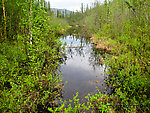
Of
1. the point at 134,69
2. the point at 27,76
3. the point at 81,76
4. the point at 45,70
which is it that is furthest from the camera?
the point at 81,76

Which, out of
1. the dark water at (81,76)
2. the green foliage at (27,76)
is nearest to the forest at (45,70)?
the green foliage at (27,76)

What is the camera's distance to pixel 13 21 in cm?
1102

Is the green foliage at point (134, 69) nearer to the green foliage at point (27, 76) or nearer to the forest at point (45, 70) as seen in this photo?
the forest at point (45, 70)

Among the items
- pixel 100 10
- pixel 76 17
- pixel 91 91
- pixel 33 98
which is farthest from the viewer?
pixel 76 17

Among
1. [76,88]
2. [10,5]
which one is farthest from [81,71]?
[10,5]

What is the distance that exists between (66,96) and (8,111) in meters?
3.57

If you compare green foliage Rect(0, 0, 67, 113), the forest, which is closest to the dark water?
the forest

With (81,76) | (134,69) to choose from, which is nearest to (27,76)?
(81,76)

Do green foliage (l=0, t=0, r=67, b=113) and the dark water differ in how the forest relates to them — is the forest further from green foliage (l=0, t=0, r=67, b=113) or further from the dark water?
the dark water

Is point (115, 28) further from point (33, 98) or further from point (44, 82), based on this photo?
point (33, 98)

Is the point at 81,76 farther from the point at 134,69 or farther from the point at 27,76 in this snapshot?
the point at 27,76

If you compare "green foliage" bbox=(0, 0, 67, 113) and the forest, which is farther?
the forest

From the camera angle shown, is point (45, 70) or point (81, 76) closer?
point (45, 70)

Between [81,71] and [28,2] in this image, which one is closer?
[28,2]
